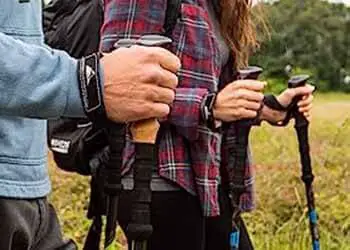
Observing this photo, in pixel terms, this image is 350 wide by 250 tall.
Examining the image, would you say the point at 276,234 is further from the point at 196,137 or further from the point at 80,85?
the point at 80,85

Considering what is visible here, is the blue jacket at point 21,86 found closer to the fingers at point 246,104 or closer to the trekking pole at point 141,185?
the trekking pole at point 141,185

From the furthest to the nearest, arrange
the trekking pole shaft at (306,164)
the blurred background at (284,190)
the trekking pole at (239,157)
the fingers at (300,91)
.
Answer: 1. the blurred background at (284,190)
2. the trekking pole shaft at (306,164)
3. the fingers at (300,91)
4. the trekking pole at (239,157)

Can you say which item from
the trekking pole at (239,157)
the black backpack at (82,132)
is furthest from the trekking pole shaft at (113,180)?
the trekking pole at (239,157)

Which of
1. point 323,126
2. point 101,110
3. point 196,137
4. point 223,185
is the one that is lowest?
point 323,126

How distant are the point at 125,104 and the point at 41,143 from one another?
384 millimetres

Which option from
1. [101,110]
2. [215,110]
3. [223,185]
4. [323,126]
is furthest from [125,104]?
[323,126]

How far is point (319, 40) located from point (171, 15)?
21.0m

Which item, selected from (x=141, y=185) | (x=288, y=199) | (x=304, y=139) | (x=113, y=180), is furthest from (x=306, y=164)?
(x=288, y=199)

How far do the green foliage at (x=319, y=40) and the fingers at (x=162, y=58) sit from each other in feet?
61.3

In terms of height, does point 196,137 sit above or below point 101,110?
below

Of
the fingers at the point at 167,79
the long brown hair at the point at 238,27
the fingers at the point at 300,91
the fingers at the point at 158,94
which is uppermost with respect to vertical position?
the fingers at the point at 167,79

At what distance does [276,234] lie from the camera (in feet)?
19.7

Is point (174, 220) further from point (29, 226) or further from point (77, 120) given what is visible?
point (29, 226)

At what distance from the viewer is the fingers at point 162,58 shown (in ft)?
6.35
